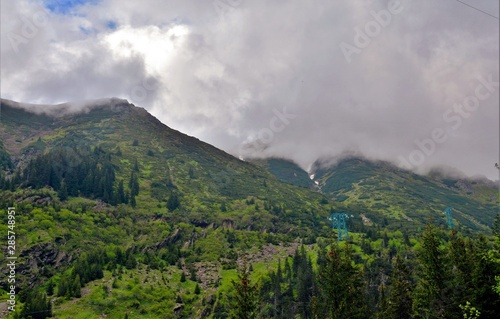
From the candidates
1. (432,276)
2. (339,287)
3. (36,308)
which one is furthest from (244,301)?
(36,308)

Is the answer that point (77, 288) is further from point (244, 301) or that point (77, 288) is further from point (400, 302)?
point (244, 301)

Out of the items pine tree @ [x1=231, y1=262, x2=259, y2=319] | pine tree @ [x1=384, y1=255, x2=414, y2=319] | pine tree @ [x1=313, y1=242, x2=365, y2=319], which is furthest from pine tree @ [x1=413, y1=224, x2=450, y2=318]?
pine tree @ [x1=231, y1=262, x2=259, y2=319]

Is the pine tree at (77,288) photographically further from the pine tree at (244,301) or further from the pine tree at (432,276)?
the pine tree at (432,276)

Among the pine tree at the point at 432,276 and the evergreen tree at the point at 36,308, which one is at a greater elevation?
the pine tree at the point at 432,276

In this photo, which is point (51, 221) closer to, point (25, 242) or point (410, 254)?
point (25, 242)

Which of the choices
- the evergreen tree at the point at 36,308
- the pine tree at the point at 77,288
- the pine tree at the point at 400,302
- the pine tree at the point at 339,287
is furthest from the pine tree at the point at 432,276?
the pine tree at the point at 77,288

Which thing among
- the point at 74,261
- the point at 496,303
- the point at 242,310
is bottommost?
the point at 74,261

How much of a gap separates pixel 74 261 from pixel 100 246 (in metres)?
19.0

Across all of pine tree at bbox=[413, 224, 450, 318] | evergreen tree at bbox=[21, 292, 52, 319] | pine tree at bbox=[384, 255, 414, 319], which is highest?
pine tree at bbox=[413, 224, 450, 318]

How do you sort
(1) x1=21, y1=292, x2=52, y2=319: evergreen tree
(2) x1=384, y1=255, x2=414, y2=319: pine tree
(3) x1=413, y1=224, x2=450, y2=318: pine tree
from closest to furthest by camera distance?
(3) x1=413, y1=224, x2=450, y2=318: pine tree < (2) x1=384, y1=255, x2=414, y2=319: pine tree < (1) x1=21, y1=292, x2=52, y2=319: evergreen tree

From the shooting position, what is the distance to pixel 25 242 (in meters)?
164

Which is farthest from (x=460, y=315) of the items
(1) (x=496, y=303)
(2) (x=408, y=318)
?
(2) (x=408, y=318)

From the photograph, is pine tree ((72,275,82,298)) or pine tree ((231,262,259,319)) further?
pine tree ((72,275,82,298))

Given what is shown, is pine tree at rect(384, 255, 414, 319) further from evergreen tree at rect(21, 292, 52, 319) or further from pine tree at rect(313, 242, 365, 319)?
evergreen tree at rect(21, 292, 52, 319)
